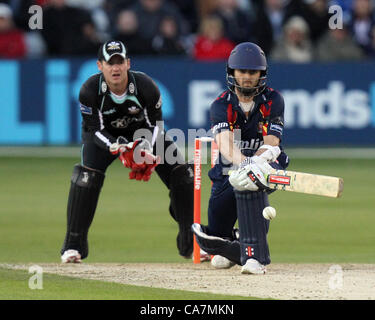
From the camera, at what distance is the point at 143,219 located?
520 inches

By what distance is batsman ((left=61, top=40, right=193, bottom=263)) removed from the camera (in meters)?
9.99

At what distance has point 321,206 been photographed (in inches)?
569

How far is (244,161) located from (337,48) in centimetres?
1135

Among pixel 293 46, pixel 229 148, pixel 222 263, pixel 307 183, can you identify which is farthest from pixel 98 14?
pixel 307 183

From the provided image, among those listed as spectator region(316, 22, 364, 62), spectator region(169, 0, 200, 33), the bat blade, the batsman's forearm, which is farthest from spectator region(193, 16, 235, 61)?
the bat blade

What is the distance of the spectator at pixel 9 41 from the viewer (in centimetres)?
1920

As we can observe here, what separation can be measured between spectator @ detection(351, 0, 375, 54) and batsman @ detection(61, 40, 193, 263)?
10.6 meters

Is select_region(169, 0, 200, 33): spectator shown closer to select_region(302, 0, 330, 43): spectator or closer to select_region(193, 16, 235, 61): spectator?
select_region(193, 16, 235, 61): spectator

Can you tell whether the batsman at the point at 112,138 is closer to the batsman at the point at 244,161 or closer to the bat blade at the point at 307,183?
the batsman at the point at 244,161

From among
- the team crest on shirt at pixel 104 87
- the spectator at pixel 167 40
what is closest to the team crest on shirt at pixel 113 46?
the team crest on shirt at pixel 104 87

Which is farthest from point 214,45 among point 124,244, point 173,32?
point 124,244

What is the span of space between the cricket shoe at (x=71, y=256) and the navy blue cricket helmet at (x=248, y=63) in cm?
232

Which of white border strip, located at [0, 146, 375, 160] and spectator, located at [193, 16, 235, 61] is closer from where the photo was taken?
white border strip, located at [0, 146, 375, 160]
